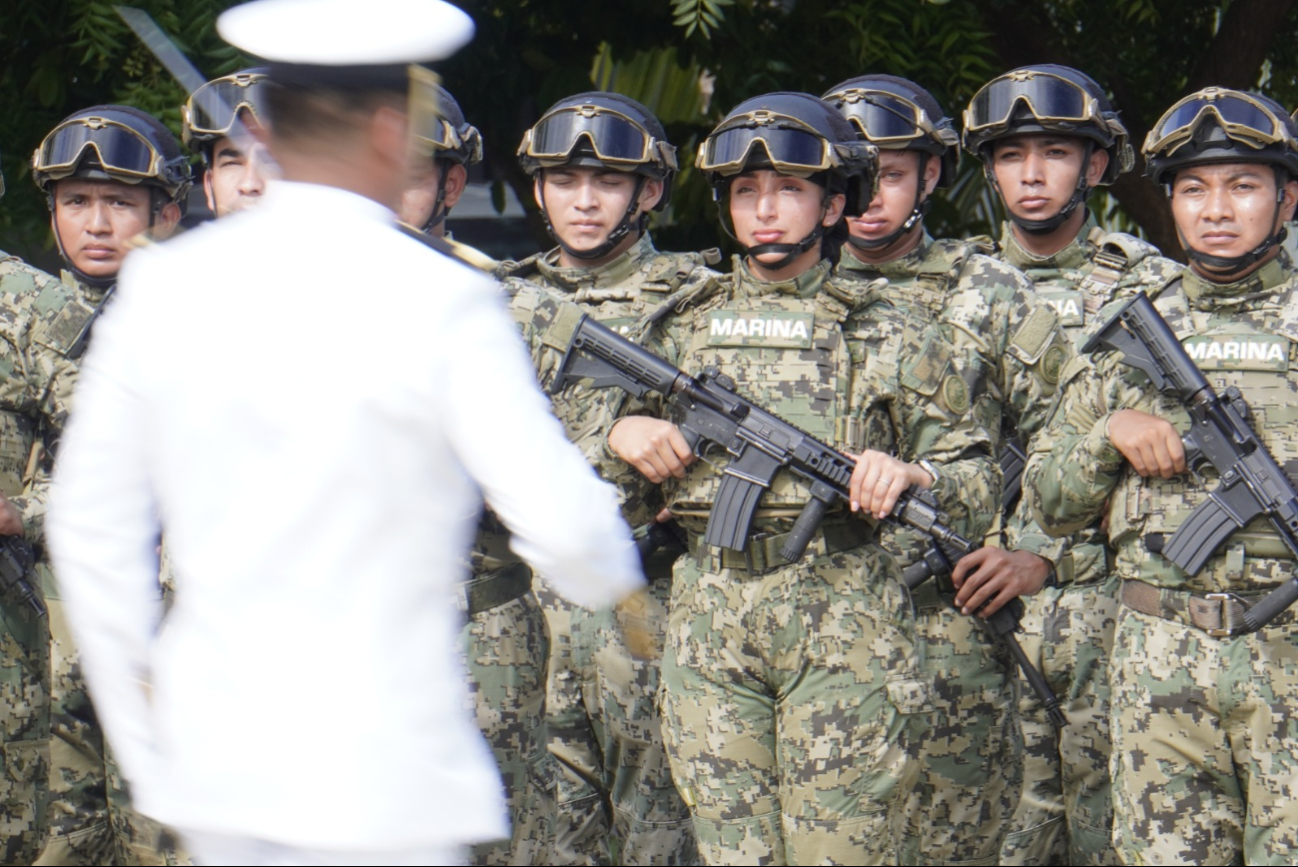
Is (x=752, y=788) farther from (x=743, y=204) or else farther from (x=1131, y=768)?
(x=743, y=204)

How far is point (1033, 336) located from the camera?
523cm

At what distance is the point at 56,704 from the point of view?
569 cm

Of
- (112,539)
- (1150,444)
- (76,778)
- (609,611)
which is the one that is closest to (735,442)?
(1150,444)

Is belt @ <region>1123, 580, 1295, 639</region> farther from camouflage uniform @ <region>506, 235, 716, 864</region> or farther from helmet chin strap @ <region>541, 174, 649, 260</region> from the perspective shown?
helmet chin strap @ <region>541, 174, 649, 260</region>

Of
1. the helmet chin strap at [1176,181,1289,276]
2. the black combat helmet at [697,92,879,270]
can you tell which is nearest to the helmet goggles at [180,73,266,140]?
the black combat helmet at [697,92,879,270]

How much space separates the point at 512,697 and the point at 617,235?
1.77m

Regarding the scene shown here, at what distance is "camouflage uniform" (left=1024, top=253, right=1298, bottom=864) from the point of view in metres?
4.32

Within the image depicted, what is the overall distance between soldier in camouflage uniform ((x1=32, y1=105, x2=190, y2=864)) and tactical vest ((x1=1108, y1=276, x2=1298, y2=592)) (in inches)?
116

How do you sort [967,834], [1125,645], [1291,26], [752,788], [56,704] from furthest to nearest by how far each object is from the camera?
[1291,26]
[56,704]
[967,834]
[1125,645]
[752,788]

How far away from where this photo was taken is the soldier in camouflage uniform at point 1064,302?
5.62 m

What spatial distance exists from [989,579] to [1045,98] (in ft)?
5.34

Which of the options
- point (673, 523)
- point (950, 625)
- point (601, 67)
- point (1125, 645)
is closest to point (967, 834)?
point (950, 625)

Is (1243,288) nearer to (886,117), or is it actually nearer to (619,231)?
(886,117)

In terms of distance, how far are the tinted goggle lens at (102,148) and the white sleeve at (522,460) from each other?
3.56m
